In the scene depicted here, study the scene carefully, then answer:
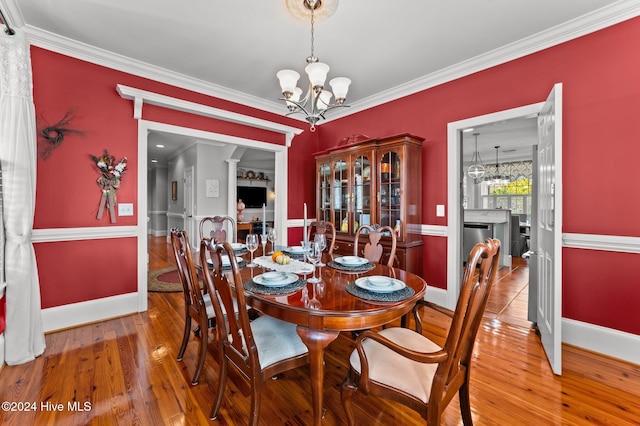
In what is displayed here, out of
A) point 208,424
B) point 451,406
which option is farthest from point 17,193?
point 451,406

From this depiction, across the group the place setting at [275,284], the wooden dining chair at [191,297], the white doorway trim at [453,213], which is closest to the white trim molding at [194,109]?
the wooden dining chair at [191,297]

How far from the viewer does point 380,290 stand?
145cm

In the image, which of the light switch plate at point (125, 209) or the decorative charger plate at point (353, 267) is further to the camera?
the light switch plate at point (125, 209)

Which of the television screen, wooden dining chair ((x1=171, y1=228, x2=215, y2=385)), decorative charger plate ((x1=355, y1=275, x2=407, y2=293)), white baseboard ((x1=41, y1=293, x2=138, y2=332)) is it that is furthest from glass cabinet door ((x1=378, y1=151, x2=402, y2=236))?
the television screen

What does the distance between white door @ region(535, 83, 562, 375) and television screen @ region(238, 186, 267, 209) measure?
693 centimetres

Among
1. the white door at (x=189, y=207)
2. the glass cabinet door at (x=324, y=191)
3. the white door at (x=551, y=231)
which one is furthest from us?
the white door at (x=189, y=207)

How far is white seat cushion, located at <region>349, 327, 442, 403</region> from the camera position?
120cm

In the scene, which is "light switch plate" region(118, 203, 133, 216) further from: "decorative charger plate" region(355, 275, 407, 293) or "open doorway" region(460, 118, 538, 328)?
"open doorway" region(460, 118, 538, 328)

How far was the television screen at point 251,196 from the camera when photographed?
822 cm

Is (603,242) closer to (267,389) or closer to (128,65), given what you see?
(267,389)

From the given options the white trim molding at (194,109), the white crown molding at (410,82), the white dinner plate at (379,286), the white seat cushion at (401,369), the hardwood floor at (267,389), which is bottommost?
the hardwood floor at (267,389)

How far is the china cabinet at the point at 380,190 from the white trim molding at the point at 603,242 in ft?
4.52

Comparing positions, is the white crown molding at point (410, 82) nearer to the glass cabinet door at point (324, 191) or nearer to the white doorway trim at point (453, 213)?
the white doorway trim at point (453, 213)

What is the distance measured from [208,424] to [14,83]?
9.04 feet
